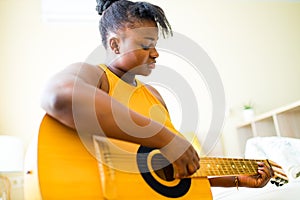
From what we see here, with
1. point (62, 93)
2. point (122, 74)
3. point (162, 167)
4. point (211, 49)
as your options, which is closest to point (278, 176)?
point (162, 167)

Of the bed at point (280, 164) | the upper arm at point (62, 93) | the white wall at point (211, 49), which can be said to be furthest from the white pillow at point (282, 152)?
the white wall at point (211, 49)

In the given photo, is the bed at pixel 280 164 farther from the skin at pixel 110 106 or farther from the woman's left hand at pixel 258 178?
the skin at pixel 110 106

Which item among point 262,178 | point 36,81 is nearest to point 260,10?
point 36,81

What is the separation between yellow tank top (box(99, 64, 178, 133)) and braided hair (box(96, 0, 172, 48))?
0.42 ft

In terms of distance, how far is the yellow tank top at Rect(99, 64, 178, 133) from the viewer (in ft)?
2.57

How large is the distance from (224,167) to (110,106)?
0.36 m

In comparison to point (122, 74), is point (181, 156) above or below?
below

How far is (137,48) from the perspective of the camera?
2.72 ft

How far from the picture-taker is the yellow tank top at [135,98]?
2.57 ft

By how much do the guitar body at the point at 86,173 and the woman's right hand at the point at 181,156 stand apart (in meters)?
0.03

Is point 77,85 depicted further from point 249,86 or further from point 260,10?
point 260,10

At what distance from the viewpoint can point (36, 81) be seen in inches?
96.0

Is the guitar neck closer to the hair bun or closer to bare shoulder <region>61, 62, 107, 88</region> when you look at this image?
bare shoulder <region>61, 62, 107, 88</region>

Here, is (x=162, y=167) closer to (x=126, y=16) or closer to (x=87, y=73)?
Result: (x=87, y=73)
